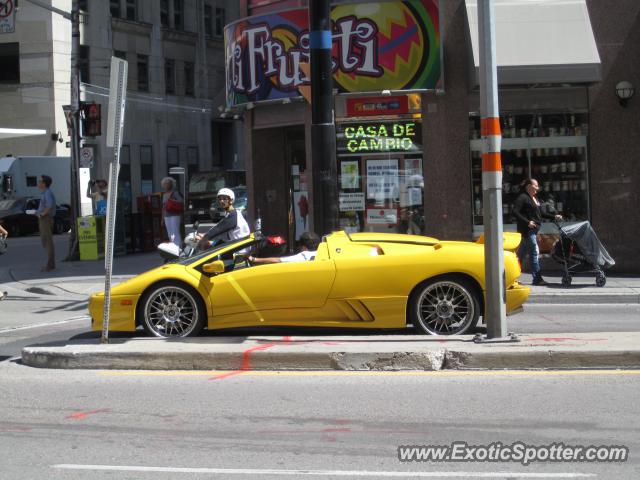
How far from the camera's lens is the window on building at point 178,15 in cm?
5119

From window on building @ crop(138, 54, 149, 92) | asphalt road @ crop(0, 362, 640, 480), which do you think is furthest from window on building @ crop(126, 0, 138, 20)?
asphalt road @ crop(0, 362, 640, 480)

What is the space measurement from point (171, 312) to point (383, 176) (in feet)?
28.6

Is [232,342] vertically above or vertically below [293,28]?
below

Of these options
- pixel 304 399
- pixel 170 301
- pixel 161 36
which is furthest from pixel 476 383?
pixel 161 36

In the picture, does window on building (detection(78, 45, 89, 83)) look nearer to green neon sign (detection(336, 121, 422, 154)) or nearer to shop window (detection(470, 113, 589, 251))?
green neon sign (detection(336, 121, 422, 154))

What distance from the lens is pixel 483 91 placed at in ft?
29.0

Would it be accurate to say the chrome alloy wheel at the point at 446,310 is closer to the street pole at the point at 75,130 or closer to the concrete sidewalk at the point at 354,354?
the concrete sidewalk at the point at 354,354

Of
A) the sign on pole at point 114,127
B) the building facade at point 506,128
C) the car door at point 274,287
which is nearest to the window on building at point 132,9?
the building facade at point 506,128

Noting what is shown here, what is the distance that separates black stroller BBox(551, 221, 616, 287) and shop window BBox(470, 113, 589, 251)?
2393 millimetres

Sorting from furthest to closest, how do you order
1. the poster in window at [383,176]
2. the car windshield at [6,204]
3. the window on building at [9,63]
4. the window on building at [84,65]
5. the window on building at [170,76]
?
the window on building at [170,76] < the window on building at [84,65] < the window on building at [9,63] < the car windshield at [6,204] < the poster in window at [383,176]

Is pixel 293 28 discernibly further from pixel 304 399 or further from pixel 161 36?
pixel 161 36

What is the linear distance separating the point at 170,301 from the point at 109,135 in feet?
6.25

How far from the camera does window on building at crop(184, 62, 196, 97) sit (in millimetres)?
51594

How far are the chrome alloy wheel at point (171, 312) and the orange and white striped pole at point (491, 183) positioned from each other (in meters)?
3.17
